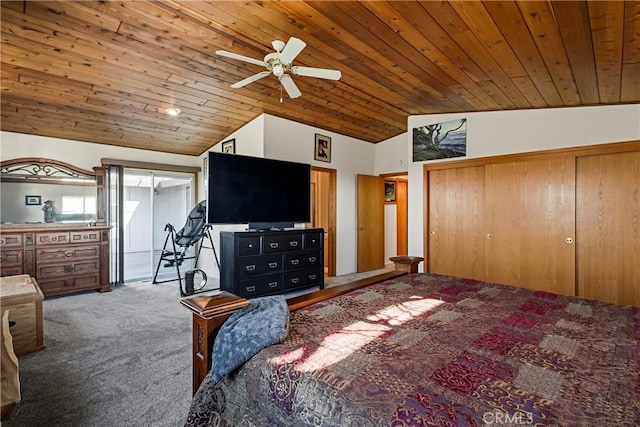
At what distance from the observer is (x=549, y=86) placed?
10.7 ft

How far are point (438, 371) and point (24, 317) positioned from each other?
324 cm

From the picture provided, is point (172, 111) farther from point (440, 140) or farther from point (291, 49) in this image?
point (440, 140)

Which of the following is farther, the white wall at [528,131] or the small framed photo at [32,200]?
the small framed photo at [32,200]

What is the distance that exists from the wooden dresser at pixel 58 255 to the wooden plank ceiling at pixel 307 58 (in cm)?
141

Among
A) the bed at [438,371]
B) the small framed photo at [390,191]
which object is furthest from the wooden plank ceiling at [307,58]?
the small framed photo at [390,191]

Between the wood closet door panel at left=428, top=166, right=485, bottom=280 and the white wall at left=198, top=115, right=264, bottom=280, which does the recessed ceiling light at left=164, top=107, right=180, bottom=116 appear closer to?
the white wall at left=198, top=115, right=264, bottom=280

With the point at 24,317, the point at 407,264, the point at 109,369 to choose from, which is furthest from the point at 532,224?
the point at 24,317

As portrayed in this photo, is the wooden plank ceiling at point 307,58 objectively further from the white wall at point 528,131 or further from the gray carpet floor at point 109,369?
the gray carpet floor at point 109,369

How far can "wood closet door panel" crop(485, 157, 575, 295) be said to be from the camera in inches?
152

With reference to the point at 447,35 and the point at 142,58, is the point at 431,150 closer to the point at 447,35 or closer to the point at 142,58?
the point at 447,35

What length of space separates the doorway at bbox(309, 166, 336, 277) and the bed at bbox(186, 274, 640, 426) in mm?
3814

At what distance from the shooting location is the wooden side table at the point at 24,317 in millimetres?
2578

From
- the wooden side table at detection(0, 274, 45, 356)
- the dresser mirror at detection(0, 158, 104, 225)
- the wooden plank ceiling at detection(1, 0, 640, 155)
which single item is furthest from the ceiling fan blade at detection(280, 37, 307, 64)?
the dresser mirror at detection(0, 158, 104, 225)

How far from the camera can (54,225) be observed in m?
4.45
